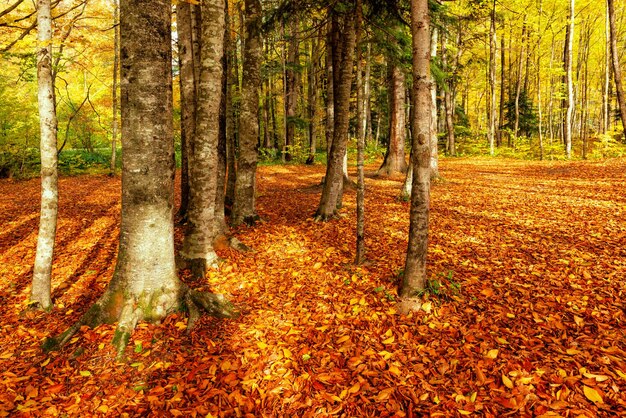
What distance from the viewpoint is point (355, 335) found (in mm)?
4008

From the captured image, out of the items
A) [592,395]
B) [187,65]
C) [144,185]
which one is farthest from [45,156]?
[592,395]

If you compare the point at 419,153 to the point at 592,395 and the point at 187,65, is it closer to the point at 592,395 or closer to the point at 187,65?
the point at 592,395

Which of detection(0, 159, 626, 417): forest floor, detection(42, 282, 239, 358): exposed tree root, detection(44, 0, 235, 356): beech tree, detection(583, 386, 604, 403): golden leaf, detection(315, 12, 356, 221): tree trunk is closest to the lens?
detection(583, 386, 604, 403): golden leaf

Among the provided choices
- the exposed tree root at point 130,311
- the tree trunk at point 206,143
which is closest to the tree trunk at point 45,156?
the exposed tree root at point 130,311

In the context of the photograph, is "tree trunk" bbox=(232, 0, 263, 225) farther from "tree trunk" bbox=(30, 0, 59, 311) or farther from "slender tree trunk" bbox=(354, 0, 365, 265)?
"tree trunk" bbox=(30, 0, 59, 311)

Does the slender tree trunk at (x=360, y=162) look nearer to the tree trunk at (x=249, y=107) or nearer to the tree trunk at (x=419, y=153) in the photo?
the tree trunk at (x=419, y=153)

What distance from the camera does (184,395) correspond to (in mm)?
3295

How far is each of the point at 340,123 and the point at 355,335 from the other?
16.5 feet

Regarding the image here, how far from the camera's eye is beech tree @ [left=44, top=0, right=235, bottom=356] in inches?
145

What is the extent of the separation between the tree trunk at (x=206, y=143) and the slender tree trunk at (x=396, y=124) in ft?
29.9

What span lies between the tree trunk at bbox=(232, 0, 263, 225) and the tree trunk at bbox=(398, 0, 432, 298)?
13.5 ft

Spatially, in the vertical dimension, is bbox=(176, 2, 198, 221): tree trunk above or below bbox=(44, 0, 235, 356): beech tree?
above

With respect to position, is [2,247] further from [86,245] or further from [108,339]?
[108,339]

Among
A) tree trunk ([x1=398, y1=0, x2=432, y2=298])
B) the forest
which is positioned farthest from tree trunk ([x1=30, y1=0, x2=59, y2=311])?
tree trunk ([x1=398, y1=0, x2=432, y2=298])
